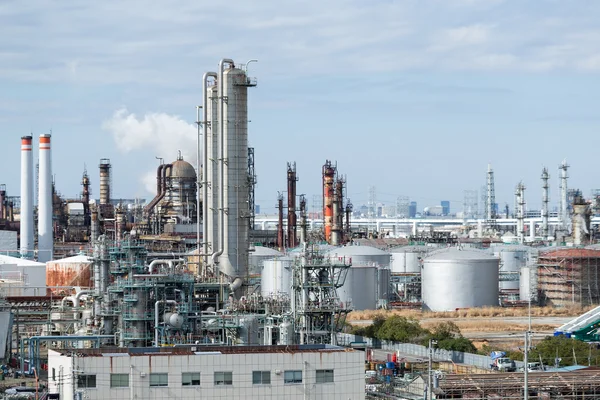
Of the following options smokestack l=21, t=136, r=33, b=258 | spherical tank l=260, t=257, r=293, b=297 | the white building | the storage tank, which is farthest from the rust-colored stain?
the white building

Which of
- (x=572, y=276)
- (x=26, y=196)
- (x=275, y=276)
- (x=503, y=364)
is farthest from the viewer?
(x=26, y=196)

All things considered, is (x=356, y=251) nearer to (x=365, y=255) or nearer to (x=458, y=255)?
(x=365, y=255)

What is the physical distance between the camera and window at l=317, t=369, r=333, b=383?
34906 mm

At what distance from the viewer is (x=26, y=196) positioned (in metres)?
92.9

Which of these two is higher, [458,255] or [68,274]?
[458,255]

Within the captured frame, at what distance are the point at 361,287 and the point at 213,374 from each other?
44443mm

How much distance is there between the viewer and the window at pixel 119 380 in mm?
33781

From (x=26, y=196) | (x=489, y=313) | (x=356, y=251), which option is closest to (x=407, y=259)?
(x=356, y=251)

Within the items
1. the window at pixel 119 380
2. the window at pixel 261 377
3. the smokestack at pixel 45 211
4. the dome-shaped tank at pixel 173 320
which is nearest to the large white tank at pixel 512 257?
the smokestack at pixel 45 211

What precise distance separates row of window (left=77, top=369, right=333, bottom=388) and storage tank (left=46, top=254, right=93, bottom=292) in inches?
1494

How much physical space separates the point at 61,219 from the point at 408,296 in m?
36.9

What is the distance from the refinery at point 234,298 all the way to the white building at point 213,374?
1.5 inches

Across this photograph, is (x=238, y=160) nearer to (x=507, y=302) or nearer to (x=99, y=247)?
(x=99, y=247)

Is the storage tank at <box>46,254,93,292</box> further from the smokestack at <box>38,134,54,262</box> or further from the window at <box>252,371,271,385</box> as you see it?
the window at <box>252,371,271,385</box>
